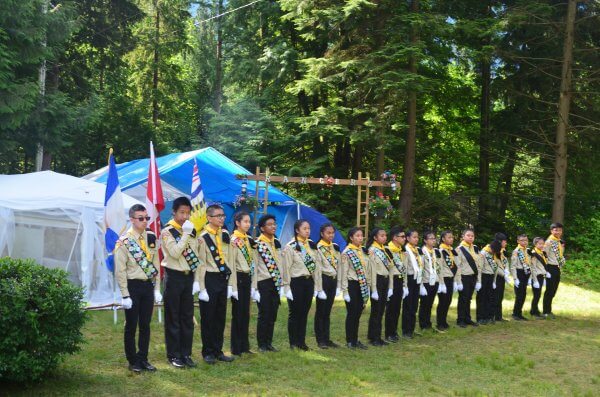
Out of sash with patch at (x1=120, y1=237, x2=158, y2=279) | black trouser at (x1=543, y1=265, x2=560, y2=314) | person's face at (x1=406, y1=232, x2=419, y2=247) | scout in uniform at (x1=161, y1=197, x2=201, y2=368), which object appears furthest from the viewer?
black trouser at (x1=543, y1=265, x2=560, y2=314)

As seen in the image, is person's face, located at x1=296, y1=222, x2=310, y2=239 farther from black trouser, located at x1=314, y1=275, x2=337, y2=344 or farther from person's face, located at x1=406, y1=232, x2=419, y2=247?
person's face, located at x1=406, y1=232, x2=419, y2=247

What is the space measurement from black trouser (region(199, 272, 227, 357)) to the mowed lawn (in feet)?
0.99

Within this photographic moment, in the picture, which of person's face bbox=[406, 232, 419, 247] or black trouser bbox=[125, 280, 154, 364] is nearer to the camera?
black trouser bbox=[125, 280, 154, 364]

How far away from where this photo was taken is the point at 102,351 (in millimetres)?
7816

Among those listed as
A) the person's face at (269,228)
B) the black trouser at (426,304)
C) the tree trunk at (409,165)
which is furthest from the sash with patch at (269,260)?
the tree trunk at (409,165)

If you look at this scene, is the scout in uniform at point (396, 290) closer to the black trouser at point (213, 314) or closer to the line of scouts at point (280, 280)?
the line of scouts at point (280, 280)

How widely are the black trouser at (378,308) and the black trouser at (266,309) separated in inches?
62.4

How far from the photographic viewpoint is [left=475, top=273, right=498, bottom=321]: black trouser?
11398mm

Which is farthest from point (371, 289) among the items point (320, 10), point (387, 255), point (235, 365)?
point (320, 10)

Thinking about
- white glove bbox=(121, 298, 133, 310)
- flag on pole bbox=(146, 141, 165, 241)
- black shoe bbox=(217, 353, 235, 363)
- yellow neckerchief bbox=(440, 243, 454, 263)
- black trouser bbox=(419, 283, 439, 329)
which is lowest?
black shoe bbox=(217, 353, 235, 363)

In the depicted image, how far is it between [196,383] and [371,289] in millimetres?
3285

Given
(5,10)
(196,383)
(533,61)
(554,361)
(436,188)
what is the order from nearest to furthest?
1. (196,383)
2. (554,361)
3. (5,10)
4. (533,61)
5. (436,188)

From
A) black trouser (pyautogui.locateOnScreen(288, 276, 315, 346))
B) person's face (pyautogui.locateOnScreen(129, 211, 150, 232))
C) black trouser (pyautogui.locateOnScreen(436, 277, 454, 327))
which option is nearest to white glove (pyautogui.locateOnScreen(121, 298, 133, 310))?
person's face (pyautogui.locateOnScreen(129, 211, 150, 232))

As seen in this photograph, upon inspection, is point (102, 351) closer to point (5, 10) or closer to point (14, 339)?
point (14, 339)
